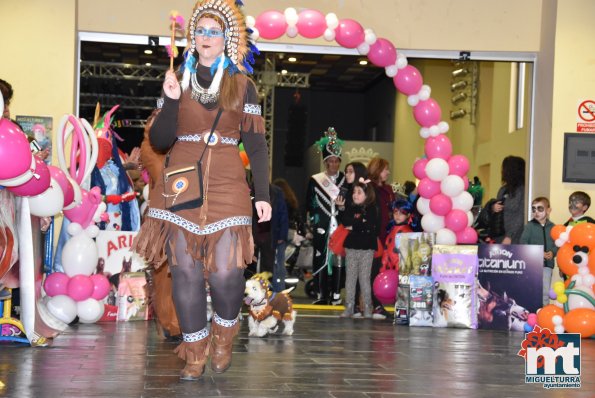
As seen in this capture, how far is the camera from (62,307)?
636 centimetres

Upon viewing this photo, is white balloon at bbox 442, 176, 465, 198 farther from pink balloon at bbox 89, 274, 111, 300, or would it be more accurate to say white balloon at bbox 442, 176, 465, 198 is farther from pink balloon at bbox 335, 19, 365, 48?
pink balloon at bbox 89, 274, 111, 300

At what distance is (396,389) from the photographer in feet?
14.1

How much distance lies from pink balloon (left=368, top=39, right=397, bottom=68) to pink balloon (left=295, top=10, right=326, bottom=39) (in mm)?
517

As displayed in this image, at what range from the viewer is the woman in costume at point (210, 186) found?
419cm

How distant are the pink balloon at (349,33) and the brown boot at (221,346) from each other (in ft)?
14.7

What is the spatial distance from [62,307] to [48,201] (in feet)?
3.69

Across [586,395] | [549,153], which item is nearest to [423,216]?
[549,153]

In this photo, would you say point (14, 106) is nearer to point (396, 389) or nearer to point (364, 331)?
point (364, 331)

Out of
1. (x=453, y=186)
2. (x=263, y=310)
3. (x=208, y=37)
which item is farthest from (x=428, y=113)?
(x=208, y=37)

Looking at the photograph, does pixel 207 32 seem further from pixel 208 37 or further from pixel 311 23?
pixel 311 23

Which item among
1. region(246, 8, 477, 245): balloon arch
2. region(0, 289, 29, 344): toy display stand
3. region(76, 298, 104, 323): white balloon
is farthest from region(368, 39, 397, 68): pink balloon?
region(0, 289, 29, 344): toy display stand

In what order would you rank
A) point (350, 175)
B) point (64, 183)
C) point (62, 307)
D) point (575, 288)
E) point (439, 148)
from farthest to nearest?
point (350, 175) → point (439, 148) → point (575, 288) → point (62, 307) → point (64, 183)

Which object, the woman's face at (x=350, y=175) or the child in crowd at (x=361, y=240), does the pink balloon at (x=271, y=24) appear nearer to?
the child in crowd at (x=361, y=240)

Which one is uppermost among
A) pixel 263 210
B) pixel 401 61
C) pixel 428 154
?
pixel 401 61
